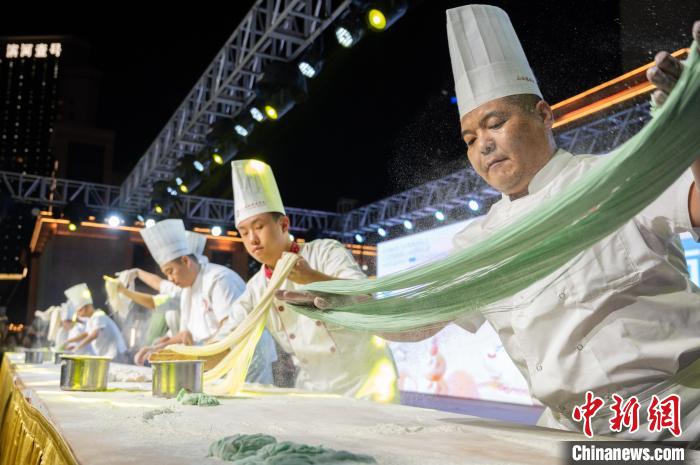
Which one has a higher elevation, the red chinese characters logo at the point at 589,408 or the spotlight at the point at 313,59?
the spotlight at the point at 313,59

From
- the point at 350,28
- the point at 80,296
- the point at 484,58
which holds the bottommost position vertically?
the point at 80,296

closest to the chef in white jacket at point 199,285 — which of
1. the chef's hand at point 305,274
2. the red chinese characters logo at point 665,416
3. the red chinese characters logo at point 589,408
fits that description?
the chef's hand at point 305,274

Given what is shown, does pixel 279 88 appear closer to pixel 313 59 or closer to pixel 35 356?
pixel 313 59

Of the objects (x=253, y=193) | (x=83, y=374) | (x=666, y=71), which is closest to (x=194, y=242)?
(x=253, y=193)

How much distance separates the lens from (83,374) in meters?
2.29

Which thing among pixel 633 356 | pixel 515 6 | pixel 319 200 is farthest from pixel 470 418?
pixel 319 200

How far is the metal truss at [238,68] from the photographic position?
5.45m

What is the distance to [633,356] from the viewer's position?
1.28 m

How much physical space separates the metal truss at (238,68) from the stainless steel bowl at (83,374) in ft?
12.5

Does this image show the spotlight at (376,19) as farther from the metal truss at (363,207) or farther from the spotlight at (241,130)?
the spotlight at (241,130)

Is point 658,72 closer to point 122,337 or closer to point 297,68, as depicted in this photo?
point 297,68

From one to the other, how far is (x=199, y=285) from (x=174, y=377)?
2.08 m

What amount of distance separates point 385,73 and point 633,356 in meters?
3.14

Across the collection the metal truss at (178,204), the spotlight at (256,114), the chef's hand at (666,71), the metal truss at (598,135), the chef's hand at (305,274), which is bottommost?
the chef's hand at (305,274)
